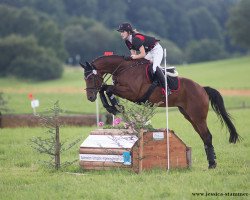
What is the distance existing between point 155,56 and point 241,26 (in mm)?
79034

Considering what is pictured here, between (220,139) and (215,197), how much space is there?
838 cm

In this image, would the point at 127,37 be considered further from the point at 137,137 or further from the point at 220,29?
the point at 220,29

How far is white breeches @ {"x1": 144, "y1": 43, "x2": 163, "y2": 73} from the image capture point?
11734mm

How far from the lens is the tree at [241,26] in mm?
87812

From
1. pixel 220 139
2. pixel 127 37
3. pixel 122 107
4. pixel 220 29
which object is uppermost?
pixel 220 29

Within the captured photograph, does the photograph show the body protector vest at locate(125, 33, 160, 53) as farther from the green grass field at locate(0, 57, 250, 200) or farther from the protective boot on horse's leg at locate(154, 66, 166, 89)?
the green grass field at locate(0, 57, 250, 200)

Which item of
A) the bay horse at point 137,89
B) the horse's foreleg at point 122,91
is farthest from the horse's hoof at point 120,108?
the bay horse at point 137,89

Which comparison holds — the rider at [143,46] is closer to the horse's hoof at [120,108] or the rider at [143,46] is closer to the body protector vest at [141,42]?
the body protector vest at [141,42]

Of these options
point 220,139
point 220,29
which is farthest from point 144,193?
point 220,29

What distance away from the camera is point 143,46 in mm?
11602

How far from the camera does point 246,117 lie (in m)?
23.3

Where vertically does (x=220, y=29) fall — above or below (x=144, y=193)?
above

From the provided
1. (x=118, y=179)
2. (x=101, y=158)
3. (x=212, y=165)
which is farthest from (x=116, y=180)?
(x=212, y=165)

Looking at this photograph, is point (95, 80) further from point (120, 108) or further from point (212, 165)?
point (212, 165)
